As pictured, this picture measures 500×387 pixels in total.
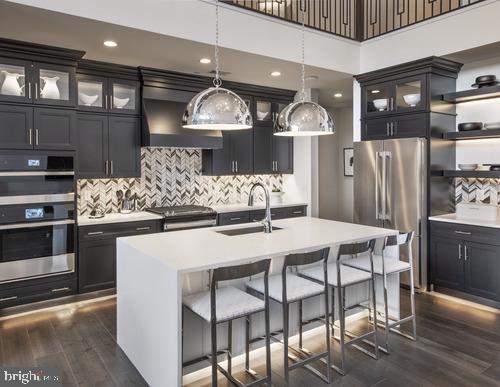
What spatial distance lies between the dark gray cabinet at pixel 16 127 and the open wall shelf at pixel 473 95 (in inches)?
189

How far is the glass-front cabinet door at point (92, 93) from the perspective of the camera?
469 cm

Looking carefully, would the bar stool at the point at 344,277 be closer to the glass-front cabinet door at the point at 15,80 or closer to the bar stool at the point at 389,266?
the bar stool at the point at 389,266

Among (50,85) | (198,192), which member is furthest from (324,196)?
(50,85)

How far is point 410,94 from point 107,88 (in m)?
3.84

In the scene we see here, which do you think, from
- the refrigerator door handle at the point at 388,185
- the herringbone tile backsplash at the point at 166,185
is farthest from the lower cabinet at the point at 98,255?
the refrigerator door handle at the point at 388,185

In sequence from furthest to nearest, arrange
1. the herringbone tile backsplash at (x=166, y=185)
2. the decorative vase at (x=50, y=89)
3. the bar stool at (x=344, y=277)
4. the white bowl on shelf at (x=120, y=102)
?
the herringbone tile backsplash at (x=166, y=185)
the white bowl on shelf at (x=120, y=102)
the decorative vase at (x=50, y=89)
the bar stool at (x=344, y=277)

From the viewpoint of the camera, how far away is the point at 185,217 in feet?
16.8

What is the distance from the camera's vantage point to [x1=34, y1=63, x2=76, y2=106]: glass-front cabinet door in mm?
4066

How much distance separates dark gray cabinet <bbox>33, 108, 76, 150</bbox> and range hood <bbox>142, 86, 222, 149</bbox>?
0.97m

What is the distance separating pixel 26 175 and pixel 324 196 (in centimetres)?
554

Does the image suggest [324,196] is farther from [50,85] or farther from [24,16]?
[24,16]

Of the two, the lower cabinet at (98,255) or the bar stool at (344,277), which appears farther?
the lower cabinet at (98,255)

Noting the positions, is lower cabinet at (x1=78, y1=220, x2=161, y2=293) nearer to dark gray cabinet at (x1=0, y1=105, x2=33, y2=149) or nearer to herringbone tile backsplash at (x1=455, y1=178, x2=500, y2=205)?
dark gray cabinet at (x1=0, y1=105, x2=33, y2=149)

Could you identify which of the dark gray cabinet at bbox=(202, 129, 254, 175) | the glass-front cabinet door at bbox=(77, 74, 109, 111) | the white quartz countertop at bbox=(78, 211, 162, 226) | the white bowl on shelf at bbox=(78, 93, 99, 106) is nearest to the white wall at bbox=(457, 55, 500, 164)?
the dark gray cabinet at bbox=(202, 129, 254, 175)
